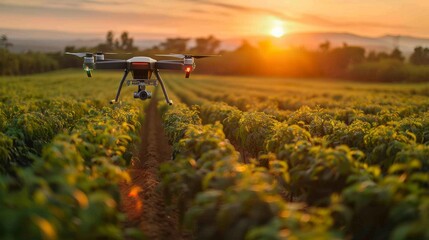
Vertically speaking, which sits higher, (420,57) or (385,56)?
(420,57)

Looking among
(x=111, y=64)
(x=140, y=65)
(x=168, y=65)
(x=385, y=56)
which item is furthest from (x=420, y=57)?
(x=111, y=64)

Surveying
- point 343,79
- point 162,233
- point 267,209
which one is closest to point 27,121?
point 162,233

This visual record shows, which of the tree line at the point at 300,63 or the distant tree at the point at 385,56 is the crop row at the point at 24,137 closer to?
the tree line at the point at 300,63

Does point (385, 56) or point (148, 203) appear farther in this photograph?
point (385, 56)

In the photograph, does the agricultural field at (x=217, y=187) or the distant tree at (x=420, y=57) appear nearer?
the agricultural field at (x=217, y=187)

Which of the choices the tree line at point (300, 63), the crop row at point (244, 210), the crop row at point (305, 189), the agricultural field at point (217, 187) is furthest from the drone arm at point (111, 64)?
the tree line at point (300, 63)

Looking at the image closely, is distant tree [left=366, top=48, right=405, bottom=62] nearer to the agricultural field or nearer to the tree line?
the tree line

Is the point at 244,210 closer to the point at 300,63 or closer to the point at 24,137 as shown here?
the point at 24,137

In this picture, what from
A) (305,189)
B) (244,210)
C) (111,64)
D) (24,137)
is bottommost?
(305,189)
